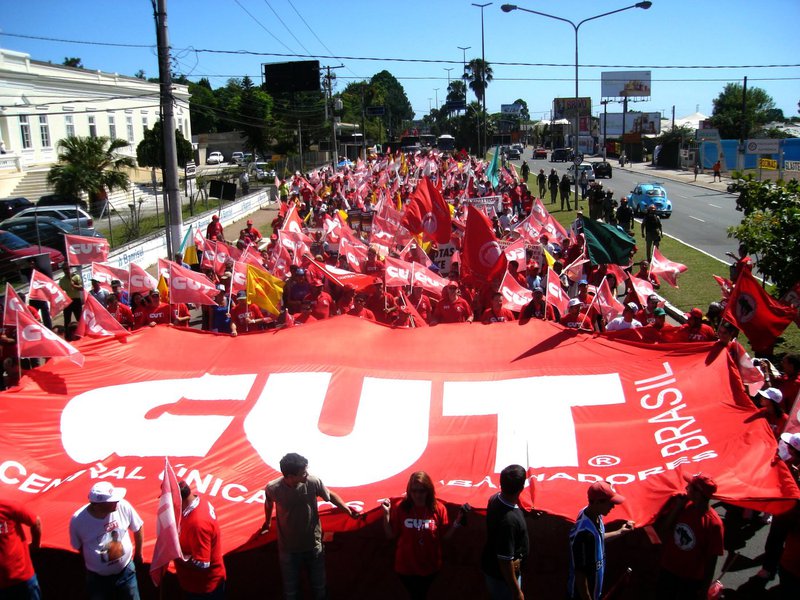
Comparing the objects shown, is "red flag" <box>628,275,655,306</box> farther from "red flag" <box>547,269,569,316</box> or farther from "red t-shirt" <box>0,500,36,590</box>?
"red t-shirt" <box>0,500,36,590</box>

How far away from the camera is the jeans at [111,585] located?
5199mm

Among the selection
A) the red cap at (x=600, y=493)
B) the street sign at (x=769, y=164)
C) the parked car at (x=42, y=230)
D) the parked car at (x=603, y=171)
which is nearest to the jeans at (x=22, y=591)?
the red cap at (x=600, y=493)

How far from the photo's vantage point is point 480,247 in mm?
11703

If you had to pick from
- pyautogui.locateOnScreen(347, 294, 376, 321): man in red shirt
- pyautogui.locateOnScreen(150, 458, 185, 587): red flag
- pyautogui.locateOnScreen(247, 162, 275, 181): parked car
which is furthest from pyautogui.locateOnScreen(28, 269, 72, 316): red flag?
pyautogui.locateOnScreen(247, 162, 275, 181): parked car

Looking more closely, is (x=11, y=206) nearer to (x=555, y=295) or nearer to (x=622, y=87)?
(x=555, y=295)

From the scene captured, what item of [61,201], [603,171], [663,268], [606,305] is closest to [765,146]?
[603,171]

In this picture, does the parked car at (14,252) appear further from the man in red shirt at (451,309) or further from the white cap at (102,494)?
the white cap at (102,494)

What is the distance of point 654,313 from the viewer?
31.8ft

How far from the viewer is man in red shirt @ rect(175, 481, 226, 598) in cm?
504

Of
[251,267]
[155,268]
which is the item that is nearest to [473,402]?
[251,267]

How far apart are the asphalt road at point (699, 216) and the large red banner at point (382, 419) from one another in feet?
51.1

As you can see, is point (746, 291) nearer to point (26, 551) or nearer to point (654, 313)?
point (654, 313)

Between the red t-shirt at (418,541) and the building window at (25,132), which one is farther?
the building window at (25,132)

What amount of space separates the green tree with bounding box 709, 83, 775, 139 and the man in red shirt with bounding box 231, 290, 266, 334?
64.2 meters
